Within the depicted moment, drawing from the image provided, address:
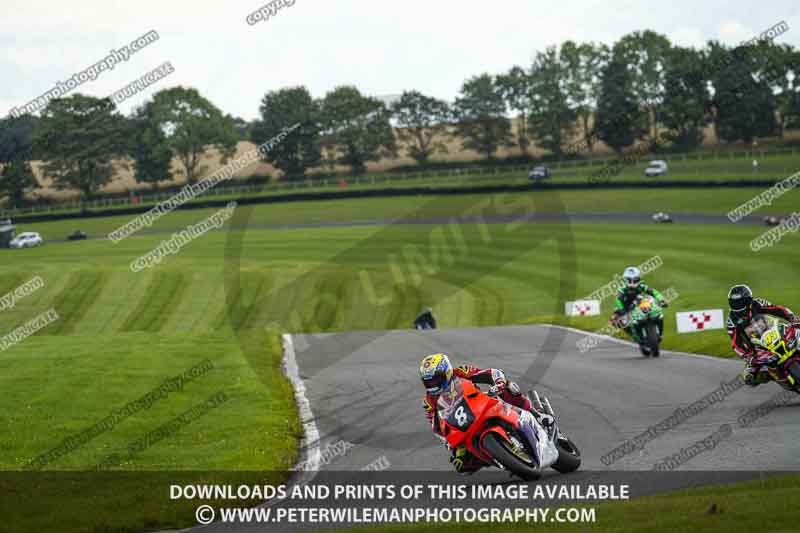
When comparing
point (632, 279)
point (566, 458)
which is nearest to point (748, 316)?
point (566, 458)

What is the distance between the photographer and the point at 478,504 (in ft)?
33.8

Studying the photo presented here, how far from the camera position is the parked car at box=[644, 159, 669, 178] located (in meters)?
81.8

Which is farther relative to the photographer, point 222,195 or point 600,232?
point 222,195

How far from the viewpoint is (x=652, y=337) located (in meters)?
21.7

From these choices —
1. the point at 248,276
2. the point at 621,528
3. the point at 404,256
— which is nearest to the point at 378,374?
the point at 621,528

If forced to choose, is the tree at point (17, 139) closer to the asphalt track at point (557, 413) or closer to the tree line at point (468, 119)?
the tree line at point (468, 119)

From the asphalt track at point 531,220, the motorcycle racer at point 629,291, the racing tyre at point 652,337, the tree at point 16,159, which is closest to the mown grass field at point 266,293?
the asphalt track at point 531,220

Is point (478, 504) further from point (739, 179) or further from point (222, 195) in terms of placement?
point (222, 195)

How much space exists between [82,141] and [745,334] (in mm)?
100535

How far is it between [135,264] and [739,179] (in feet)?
137

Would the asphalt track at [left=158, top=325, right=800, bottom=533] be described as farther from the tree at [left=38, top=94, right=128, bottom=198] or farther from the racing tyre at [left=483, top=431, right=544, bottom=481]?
the tree at [left=38, top=94, right=128, bottom=198]

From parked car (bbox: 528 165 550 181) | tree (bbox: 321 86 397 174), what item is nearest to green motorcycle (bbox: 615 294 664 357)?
parked car (bbox: 528 165 550 181)

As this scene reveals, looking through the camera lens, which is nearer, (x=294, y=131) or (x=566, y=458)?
(x=566, y=458)

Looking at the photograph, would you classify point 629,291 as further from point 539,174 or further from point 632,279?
point 539,174
